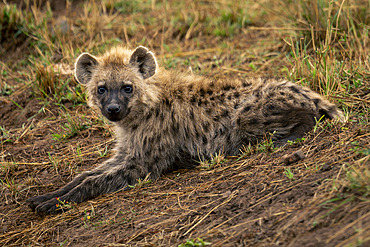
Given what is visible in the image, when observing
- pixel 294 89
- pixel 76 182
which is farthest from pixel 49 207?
pixel 294 89

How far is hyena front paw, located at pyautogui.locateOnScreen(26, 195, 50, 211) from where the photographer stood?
359 cm

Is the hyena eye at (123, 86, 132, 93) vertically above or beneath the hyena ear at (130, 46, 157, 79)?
beneath

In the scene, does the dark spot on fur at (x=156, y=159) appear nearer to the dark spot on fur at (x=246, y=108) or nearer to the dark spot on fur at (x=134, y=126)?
the dark spot on fur at (x=134, y=126)

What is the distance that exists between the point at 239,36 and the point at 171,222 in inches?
162

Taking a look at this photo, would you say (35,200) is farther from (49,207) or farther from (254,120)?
(254,120)

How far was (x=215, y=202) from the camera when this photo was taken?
2.93m

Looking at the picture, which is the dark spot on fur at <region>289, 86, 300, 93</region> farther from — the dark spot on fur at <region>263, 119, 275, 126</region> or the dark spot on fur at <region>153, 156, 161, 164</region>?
the dark spot on fur at <region>153, 156, 161, 164</region>

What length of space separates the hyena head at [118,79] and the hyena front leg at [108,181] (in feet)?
1.47

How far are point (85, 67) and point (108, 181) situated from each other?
113 centimetres

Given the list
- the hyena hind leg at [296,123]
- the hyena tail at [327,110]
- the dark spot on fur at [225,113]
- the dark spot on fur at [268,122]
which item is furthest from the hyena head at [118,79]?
the hyena tail at [327,110]

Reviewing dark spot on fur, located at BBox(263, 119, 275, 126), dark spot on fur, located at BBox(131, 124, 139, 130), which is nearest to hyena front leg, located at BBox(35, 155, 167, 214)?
dark spot on fur, located at BBox(131, 124, 139, 130)

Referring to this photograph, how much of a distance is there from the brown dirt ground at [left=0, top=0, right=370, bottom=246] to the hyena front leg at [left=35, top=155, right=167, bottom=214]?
0.32 feet

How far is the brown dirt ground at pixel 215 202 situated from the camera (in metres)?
2.28

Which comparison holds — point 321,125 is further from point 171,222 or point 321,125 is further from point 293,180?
point 171,222
